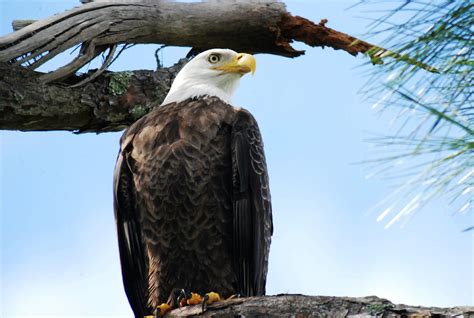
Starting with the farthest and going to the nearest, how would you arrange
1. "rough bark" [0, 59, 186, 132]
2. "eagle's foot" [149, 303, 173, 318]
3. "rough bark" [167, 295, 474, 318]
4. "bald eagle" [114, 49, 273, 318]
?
1. "rough bark" [0, 59, 186, 132]
2. "bald eagle" [114, 49, 273, 318]
3. "eagle's foot" [149, 303, 173, 318]
4. "rough bark" [167, 295, 474, 318]

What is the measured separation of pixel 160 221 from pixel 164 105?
2.57 feet

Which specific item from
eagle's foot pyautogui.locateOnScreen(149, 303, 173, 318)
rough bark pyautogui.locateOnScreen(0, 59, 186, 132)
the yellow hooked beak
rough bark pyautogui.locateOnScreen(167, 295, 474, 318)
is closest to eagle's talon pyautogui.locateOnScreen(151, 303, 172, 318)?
eagle's foot pyautogui.locateOnScreen(149, 303, 173, 318)

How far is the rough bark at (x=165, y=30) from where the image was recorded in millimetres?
5320

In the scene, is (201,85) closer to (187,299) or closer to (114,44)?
(114,44)

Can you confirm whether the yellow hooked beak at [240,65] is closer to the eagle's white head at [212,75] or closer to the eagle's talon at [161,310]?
the eagle's white head at [212,75]

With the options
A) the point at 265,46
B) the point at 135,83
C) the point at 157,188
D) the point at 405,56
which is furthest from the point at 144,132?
the point at 405,56

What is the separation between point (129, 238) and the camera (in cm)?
488

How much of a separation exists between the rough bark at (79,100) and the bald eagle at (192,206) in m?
A: 0.48

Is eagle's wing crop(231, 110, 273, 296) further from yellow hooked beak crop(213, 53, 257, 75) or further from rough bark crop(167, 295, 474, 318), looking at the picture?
rough bark crop(167, 295, 474, 318)

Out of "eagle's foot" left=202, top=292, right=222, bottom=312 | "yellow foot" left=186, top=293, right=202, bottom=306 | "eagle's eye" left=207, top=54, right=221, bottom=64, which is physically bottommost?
"eagle's foot" left=202, top=292, right=222, bottom=312

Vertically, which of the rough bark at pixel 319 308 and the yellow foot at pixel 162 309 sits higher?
the yellow foot at pixel 162 309

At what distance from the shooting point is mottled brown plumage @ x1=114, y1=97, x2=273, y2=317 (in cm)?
468

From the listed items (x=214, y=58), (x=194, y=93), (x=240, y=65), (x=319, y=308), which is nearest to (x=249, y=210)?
(x=194, y=93)

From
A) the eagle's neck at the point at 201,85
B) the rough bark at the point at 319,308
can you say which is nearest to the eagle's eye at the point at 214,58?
the eagle's neck at the point at 201,85
